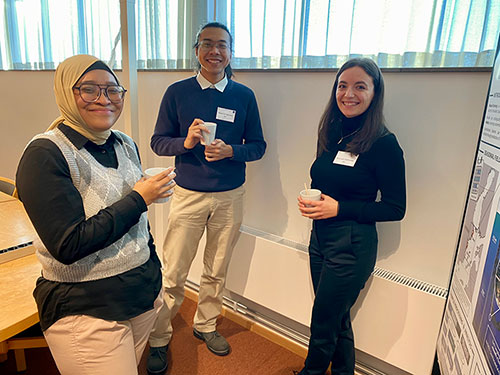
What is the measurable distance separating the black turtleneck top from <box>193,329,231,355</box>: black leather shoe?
112cm

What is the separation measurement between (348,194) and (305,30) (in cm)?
102

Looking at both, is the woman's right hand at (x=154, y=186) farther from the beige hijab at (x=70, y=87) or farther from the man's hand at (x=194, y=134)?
the man's hand at (x=194, y=134)

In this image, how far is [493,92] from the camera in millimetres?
1161

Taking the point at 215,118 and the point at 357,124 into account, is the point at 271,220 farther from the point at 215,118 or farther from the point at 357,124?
the point at 357,124

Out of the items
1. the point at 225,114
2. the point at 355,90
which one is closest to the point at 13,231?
the point at 225,114

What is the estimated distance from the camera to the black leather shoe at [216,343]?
2.16 meters

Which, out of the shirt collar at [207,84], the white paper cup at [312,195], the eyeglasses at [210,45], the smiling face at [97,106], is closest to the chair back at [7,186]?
the shirt collar at [207,84]

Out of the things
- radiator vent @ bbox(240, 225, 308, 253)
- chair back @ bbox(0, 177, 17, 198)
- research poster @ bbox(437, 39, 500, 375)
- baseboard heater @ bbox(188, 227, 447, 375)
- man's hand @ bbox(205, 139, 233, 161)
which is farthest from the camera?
chair back @ bbox(0, 177, 17, 198)

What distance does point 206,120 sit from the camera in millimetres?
1892

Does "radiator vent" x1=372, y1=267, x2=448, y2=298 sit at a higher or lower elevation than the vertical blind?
lower

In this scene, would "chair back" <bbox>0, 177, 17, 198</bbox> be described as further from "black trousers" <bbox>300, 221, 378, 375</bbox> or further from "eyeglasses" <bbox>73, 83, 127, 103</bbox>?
"black trousers" <bbox>300, 221, 378, 375</bbox>

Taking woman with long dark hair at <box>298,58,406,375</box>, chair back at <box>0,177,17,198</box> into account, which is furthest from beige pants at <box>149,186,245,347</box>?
chair back at <box>0,177,17,198</box>

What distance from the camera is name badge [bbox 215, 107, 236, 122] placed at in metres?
1.90

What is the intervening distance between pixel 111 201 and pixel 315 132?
1.25 meters
